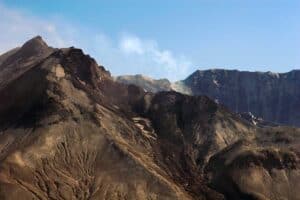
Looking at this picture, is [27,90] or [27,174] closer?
[27,174]

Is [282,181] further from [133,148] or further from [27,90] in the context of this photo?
[27,90]

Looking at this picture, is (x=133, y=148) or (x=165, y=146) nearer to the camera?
(x=133, y=148)

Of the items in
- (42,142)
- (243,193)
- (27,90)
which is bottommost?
(243,193)

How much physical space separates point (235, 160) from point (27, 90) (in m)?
62.7

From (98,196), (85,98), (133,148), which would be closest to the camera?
(98,196)

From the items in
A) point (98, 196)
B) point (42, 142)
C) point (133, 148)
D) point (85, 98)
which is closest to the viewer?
point (98, 196)

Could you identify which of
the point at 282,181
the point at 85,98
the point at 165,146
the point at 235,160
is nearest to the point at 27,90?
the point at 85,98

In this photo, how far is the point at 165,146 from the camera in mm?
199125

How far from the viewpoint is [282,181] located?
183 m

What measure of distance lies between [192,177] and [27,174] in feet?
159

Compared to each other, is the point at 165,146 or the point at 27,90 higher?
the point at 27,90

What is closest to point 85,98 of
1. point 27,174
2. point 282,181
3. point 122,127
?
point 122,127

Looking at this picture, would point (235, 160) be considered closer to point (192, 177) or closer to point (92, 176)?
point (192, 177)

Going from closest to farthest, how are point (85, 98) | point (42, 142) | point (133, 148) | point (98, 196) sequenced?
point (98, 196)
point (42, 142)
point (133, 148)
point (85, 98)
